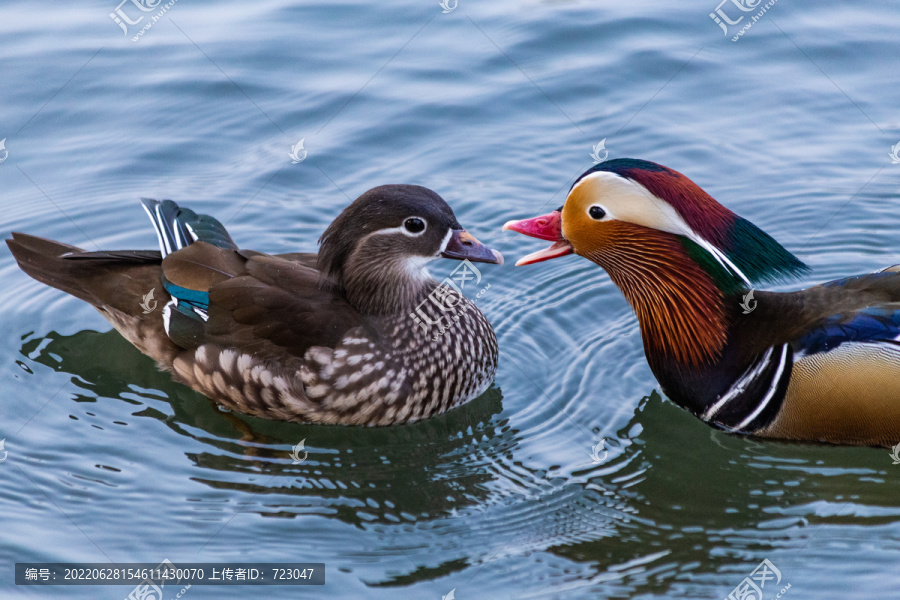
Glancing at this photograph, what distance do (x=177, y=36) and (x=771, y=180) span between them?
4.79 meters

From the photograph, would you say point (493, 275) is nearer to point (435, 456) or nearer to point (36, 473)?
point (435, 456)

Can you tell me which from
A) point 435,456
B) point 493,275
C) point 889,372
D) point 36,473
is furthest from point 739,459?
point 36,473

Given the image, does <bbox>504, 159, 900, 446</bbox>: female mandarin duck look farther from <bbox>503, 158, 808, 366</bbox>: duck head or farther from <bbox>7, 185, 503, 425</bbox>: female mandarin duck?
<bbox>7, 185, 503, 425</bbox>: female mandarin duck

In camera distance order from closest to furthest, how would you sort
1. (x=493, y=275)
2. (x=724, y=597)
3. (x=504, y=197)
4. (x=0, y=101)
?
(x=724, y=597) < (x=493, y=275) < (x=504, y=197) < (x=0, y=101)

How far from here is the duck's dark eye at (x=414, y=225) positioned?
510 cm

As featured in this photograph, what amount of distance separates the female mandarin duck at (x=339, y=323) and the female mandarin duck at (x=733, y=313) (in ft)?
1.78

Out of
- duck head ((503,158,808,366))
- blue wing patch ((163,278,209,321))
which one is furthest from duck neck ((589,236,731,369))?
blue wing patch ((163,278,209,321))

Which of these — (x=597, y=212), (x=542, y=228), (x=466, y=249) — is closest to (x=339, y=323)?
(x=466, y=249)

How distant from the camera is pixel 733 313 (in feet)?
16.5

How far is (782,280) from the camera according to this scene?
4.92 meters

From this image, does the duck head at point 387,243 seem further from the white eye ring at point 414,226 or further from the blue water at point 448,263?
the blue water at point 448,263

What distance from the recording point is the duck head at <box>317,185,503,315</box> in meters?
5.09

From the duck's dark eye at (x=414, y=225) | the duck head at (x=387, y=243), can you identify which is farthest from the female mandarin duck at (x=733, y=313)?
the duck's dark eye at (x=414, y=225)

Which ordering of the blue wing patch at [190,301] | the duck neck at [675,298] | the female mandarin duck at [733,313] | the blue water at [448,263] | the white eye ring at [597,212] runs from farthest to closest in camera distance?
1. the blue wing patch at [190,301]
2. the duck neck at [675,298]
3. the white eye ring at [597,212]
4. the female mandarin duck at [733,313]
5. the blue water at [448,263]
